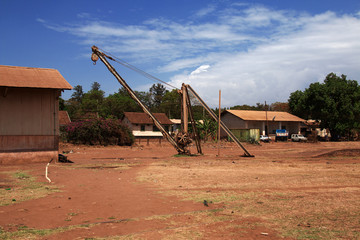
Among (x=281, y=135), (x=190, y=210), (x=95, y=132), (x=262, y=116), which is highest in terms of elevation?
(x=262, y=116)

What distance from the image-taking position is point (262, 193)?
10.0 meters

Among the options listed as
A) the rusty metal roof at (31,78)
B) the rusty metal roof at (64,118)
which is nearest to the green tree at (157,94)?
the rusty metal roof at (64,118)

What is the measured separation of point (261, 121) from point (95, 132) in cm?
3271

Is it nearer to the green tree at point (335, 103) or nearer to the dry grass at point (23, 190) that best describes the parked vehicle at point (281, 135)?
the green tree at point (335, 103)

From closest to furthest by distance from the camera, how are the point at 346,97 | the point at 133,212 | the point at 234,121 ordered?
1. the point at 133,212
2. the point at 346,97
3. the point at 234,121

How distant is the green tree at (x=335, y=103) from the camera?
182ft

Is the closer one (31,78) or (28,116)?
(28,116)

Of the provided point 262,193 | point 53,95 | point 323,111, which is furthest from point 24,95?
point 323,111

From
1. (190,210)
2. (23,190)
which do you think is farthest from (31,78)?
(190,210)

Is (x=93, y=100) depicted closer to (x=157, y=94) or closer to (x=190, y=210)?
(x=157, y=94)

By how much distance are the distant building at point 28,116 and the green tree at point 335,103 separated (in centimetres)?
4795

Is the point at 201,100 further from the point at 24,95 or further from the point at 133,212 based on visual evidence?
the point at 133,212

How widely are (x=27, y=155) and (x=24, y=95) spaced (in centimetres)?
355

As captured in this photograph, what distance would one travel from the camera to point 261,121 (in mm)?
58875
